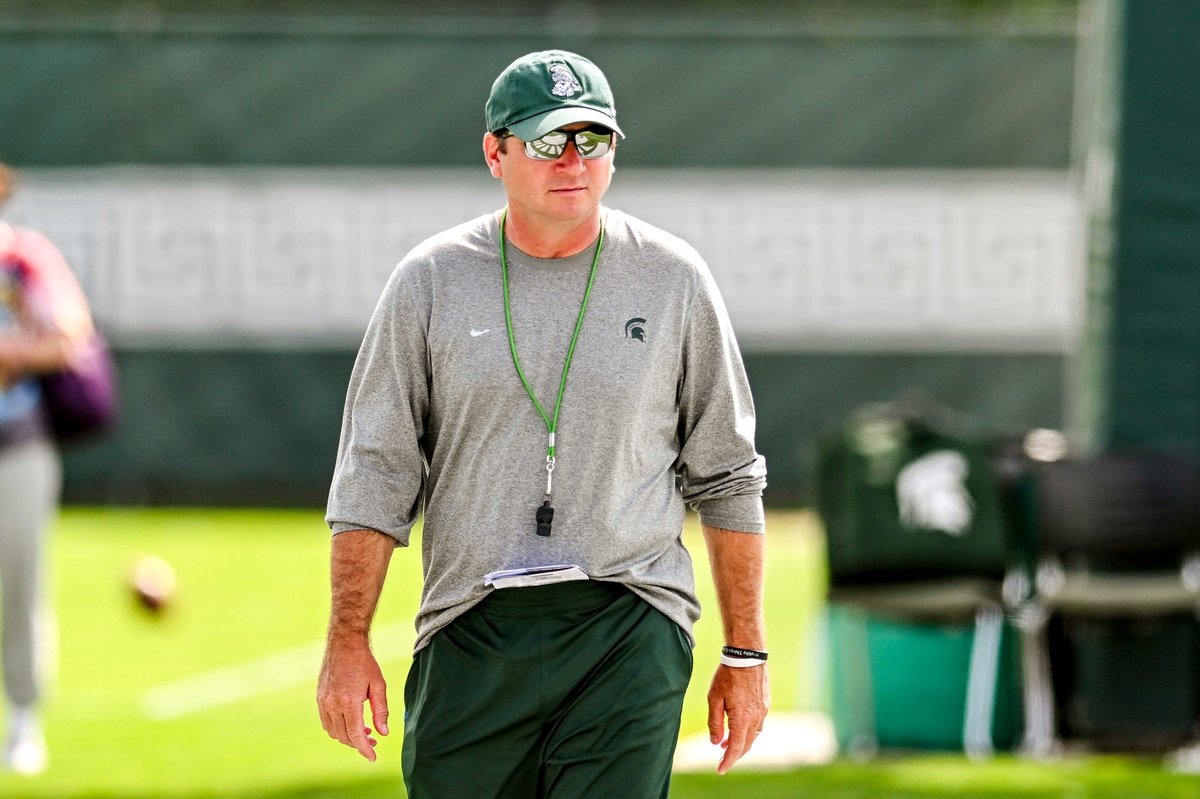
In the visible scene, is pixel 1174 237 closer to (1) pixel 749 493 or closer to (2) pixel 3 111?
(1) pixel 749 493

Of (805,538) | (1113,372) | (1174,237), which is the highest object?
(1174,237)

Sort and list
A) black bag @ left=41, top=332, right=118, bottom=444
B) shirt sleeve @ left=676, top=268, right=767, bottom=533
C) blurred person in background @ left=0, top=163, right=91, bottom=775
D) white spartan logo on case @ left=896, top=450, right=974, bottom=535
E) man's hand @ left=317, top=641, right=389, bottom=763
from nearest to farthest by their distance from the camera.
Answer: man's hand @ left=317, top=641, right=389, bottom=763
shirt sleeve @ left=676, top=268, right=767, bottom=533
blurred person in background @ left=0, top=163, right=91, bottom=775
black bag @ left=41, top=332, right=118, bottom=444
white spartan logo on case @ left=896, top=450, right=974, bottom=535

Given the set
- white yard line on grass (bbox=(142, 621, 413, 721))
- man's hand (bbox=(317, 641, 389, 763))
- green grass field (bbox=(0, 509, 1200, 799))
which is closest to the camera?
man's hand (bbox=(317, 641, 389, 763))

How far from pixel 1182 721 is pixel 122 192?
11768mm

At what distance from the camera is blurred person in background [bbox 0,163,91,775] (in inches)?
281

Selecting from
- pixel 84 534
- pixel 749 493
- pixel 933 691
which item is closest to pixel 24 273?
pixel 933 691

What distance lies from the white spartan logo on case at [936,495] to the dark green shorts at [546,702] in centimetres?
411

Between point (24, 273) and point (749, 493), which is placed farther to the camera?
point (24, 273)

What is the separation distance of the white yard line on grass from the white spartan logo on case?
10.1 ft

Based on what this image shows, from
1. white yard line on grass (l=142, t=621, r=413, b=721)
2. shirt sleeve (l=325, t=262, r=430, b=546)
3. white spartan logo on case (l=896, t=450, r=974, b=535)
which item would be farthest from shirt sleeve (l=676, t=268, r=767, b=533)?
white yard line on grass (l=142, t=621, r=413, b=721)

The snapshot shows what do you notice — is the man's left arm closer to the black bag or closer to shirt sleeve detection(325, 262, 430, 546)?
shirt sleeve detection(325, 262, 430, 546)

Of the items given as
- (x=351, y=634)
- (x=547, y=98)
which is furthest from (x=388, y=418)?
(x=547, y=98)

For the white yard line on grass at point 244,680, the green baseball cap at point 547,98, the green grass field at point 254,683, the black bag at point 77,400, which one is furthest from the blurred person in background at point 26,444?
the green baseball cap at point 547,98

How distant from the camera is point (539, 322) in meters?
3.53
